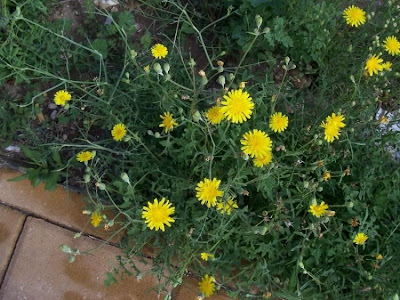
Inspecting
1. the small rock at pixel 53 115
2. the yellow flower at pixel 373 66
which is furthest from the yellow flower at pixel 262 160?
the small rock at pixel 53 115

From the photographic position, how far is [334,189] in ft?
7.03

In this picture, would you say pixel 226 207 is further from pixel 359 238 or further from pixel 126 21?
pixel 126 21

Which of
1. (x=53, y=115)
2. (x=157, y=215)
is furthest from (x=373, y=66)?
(x=53, y=115)

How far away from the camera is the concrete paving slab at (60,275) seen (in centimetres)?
218

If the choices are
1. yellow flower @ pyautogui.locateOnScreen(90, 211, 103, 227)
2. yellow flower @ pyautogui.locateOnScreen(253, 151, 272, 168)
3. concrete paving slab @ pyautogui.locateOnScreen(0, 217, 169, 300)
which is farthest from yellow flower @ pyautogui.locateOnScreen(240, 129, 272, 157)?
concrete paving slab @ pyautogui.locateOnScreen(0, 217, 169, 300)

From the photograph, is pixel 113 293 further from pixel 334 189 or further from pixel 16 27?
pixel 16 27

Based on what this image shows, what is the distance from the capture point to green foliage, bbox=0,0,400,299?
76.0 inches

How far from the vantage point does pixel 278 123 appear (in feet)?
6.32

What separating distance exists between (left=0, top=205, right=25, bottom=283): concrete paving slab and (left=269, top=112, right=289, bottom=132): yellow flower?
134 centimetres

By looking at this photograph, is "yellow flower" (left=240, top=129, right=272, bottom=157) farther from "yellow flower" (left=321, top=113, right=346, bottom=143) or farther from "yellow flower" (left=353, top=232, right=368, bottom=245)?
"yellow flower" (left=353, top=232, right=368, bottom=245)

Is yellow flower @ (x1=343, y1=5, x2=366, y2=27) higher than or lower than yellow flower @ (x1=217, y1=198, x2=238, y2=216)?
higher

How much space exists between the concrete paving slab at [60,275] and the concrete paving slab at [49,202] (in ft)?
0.25

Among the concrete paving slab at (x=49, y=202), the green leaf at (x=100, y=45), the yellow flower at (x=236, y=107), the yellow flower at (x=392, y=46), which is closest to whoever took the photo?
the yellow flower at (x=236, y=107)

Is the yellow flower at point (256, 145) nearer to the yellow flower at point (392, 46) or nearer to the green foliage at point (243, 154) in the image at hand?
the green foliage at point (243, 154)
